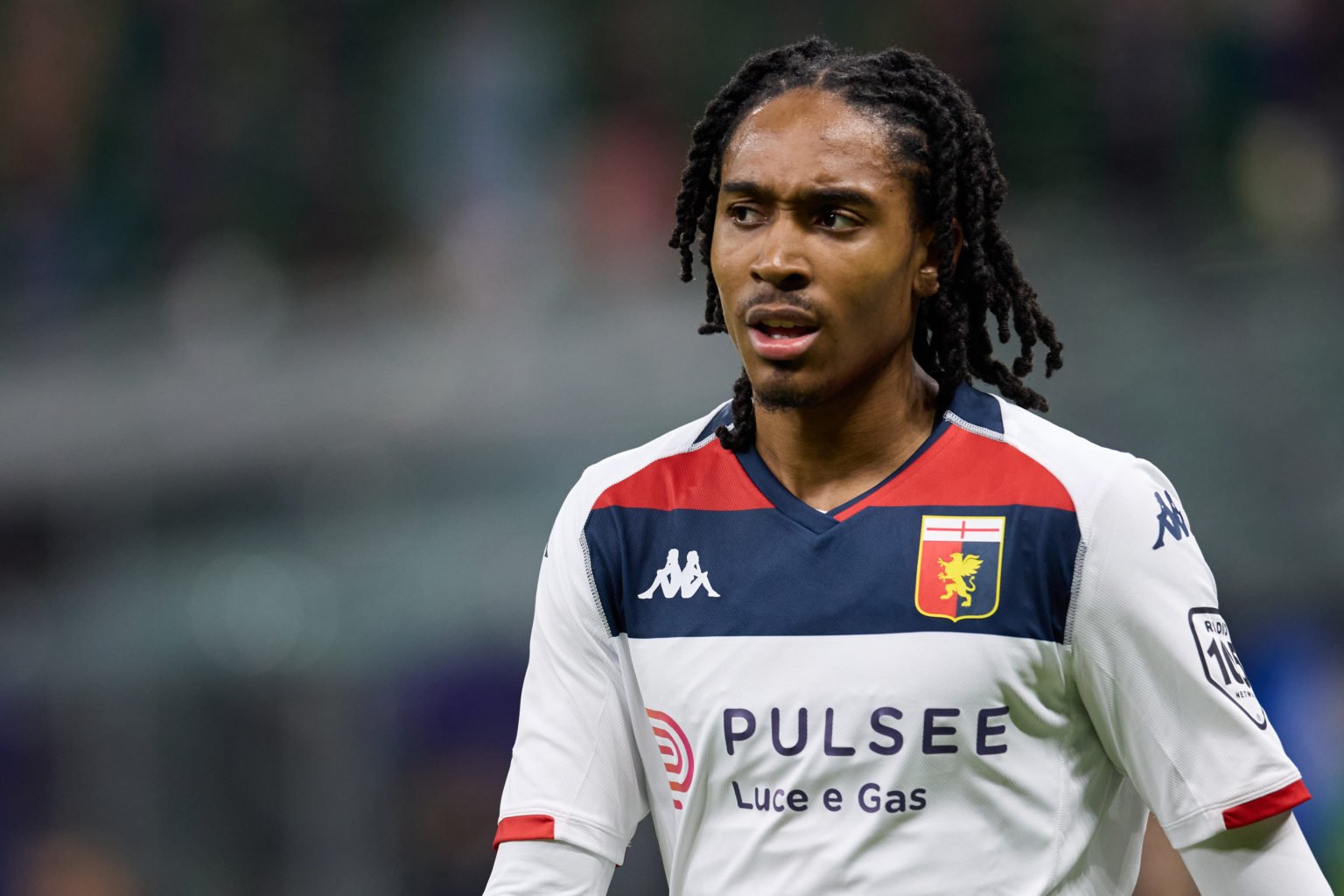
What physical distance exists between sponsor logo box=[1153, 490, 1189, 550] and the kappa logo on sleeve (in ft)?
0.34

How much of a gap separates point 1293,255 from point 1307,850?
4.22 metres

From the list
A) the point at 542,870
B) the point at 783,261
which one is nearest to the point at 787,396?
the point at 783,261

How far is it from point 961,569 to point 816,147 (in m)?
0.63

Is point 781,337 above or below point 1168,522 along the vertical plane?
above

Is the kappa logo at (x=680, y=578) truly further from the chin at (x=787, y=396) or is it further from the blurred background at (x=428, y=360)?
the blurred background at (x=428, y=360)

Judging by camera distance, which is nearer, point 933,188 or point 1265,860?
point 1265,860

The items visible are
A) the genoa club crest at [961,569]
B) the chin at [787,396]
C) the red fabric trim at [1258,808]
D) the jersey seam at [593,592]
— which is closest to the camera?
the red fabric trim at [1258,808]

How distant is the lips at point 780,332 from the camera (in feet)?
8.38

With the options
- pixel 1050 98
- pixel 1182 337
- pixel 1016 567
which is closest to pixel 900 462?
pixel 1016 567

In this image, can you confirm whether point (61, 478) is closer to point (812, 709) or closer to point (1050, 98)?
point (1050, 98)

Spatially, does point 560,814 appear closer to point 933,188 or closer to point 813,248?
point 813,248

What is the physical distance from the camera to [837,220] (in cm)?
255

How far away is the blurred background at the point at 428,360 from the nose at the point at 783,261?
12.1 feet

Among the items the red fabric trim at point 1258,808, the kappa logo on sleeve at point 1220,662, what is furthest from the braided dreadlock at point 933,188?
the red fabric trim at point 1258,808
